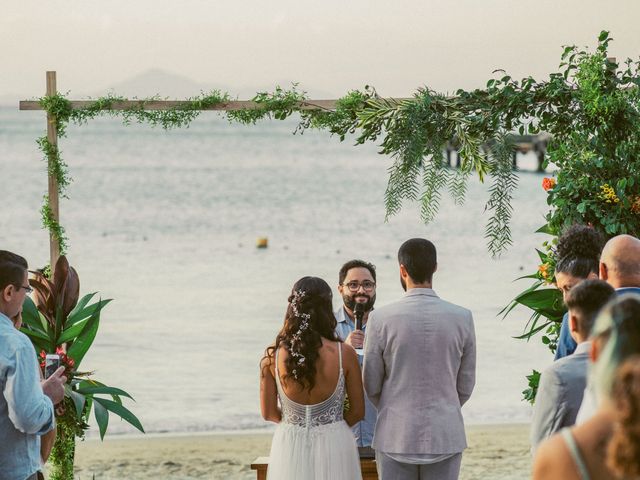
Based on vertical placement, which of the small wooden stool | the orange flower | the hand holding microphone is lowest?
the small wooden stool

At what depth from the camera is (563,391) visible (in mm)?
3297

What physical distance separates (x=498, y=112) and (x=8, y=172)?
44444mm

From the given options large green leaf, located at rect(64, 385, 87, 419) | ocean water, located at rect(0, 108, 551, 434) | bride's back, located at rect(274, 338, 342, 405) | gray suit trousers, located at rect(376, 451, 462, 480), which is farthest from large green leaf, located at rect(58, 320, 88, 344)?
ocean water, located at rect(0, 108, 551, 434)

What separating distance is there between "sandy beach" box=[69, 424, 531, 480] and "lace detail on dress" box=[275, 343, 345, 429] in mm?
3703

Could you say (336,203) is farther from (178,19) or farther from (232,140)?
(232,140)

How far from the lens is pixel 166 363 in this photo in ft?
49.3

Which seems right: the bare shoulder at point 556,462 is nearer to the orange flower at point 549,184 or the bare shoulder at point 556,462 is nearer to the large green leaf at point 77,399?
the orange flower at point 549,184

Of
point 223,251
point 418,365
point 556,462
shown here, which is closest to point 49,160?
point 418,365

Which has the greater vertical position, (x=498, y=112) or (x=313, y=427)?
(x=498, y=112)

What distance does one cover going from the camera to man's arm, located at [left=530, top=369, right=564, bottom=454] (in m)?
3.31

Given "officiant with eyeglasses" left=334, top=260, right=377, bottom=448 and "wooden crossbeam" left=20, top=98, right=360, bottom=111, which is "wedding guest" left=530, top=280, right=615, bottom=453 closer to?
"officiant with eyeglasses" left=334, top=260, right=377, bottom=448

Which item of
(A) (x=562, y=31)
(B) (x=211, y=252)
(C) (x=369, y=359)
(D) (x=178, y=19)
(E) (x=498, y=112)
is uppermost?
(D) (x=178, y=19)

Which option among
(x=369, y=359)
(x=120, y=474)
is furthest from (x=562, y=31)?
(x=369, y=359)

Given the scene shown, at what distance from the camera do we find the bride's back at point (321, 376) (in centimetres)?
427
